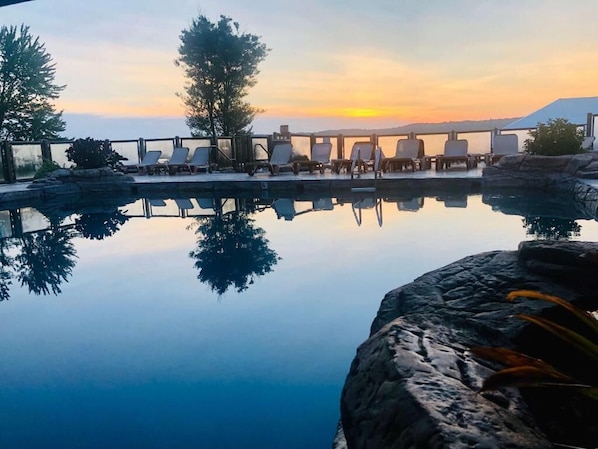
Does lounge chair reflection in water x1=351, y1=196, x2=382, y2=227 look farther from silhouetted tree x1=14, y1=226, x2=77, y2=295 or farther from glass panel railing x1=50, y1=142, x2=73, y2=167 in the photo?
glass panel railing x1=50, y1=142, x2=73, y2=167

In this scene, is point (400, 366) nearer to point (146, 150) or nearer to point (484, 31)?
point (484, 31)

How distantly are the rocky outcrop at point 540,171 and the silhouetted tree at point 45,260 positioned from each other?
7.95 m

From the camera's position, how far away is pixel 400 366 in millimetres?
1236

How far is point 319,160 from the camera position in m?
13.9

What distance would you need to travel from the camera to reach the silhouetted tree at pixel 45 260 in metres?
4.85

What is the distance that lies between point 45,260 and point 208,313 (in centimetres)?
320

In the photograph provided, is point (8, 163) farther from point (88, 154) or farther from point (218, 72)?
point (218, 72)

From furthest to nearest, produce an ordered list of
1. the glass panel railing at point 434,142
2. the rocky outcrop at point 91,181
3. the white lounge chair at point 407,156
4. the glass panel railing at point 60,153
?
1. the glass panel railing at point 434,142
2. the glass panel railing at point 60,153
3. the rocky outcrop at point 91,181
4. the white lounge chair at point 407,156

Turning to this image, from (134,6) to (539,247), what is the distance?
1359 cm

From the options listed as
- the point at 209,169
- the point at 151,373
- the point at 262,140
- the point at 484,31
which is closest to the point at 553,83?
the point at 484,31

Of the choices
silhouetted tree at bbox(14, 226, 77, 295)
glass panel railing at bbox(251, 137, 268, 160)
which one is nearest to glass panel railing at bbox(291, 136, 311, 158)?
glass panel railing at bbox(251, 137, 268, 160)

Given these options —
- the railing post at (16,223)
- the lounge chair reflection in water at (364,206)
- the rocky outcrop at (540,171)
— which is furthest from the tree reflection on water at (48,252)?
the rocky outcrop at (540,171)

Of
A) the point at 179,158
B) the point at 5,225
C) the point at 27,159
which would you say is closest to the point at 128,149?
the point at 179,158

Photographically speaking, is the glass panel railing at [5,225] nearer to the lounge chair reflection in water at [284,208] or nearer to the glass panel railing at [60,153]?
the lounge chair reflection in water at [284,208]
